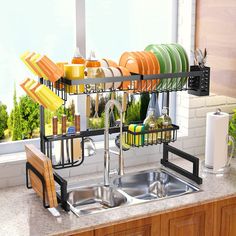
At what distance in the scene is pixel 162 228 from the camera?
7.91 ft

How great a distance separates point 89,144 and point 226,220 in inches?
31.2

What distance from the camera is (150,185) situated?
2.84 meters

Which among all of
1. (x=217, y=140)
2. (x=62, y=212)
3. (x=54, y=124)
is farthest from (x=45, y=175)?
(x=217, y=140)

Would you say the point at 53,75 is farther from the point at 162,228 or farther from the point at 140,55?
the point at 162,228

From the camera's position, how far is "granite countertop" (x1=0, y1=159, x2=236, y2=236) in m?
2.18

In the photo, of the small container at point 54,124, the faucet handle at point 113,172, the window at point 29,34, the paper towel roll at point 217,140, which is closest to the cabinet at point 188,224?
the paper towel roll at point 217,140

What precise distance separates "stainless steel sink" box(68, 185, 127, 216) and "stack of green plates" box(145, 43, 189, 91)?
0.60m

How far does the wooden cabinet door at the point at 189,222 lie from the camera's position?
2418 mm

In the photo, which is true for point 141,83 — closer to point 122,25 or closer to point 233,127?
point 122,25

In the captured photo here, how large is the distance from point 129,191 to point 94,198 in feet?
0.71

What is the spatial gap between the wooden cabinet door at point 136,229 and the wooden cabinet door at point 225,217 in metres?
0.35

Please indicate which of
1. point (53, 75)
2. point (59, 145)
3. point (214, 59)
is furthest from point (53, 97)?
point (214, 59)

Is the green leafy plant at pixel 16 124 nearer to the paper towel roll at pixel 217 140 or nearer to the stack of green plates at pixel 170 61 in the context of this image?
the stack of green plates at pixel 170 61

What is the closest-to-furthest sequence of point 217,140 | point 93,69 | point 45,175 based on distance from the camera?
1. point 45,175
2. point 93,69
3. point 217,140
